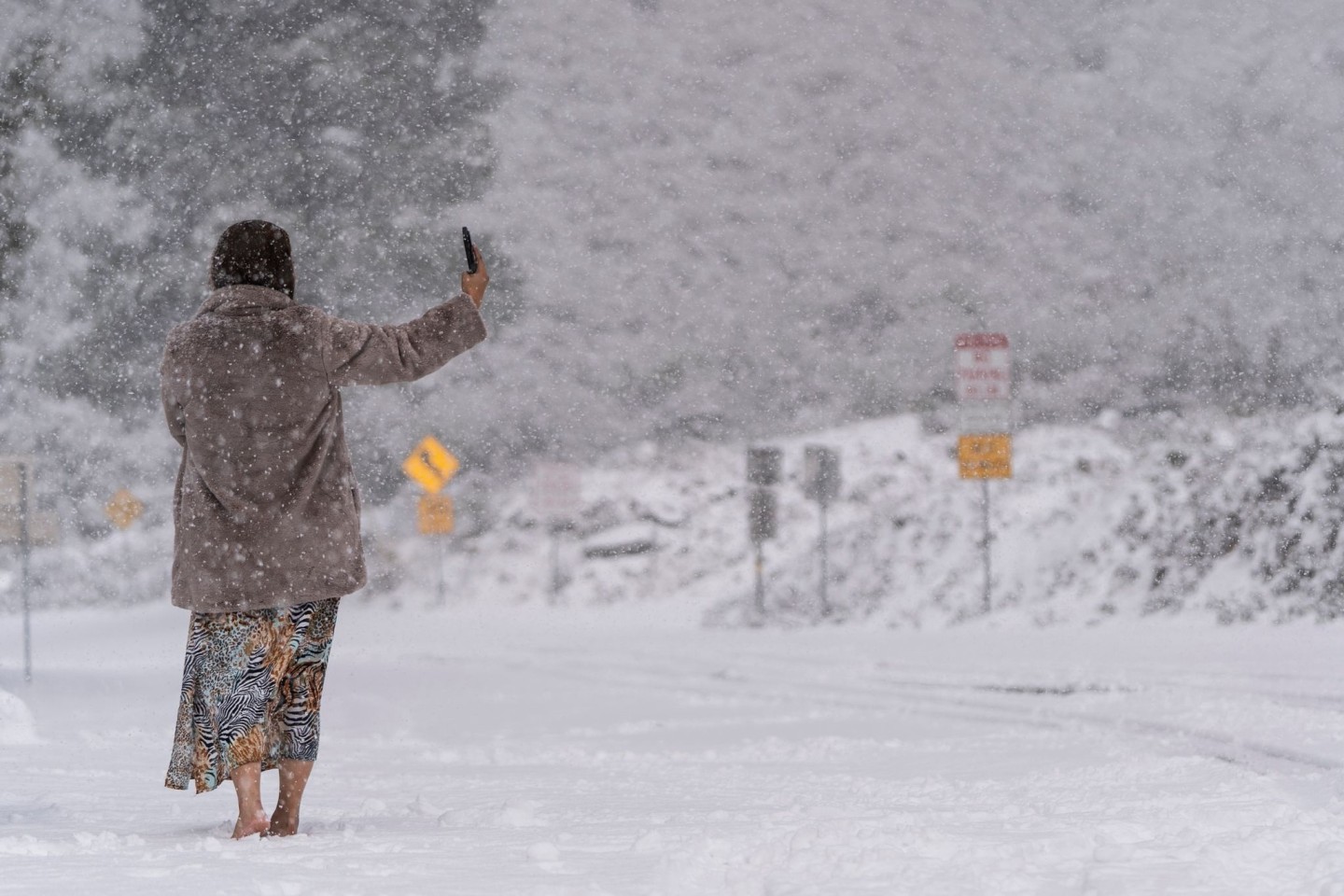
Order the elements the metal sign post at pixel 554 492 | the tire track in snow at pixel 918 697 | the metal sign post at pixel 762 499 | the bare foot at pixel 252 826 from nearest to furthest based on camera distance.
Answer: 1. the bare foot at pixel 252 826
2. the tire track in snow at pixel 918 697
3. the metal sign post at pixel 762 499
4. the metal sign post at pixel 554 492

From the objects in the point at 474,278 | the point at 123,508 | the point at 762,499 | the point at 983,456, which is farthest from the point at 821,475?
the point at 474,278

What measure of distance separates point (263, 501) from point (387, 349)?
521 millimetres

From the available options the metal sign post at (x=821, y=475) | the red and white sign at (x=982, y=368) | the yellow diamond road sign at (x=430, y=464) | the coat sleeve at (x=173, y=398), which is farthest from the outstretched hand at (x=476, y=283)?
the yellow diamond road sign at (x=430, y=464)

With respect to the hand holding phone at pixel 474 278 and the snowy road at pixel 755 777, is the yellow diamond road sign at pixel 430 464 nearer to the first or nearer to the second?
the snowy road at pixel 755 777

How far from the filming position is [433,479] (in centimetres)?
2867

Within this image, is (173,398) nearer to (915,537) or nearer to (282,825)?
(282,825)

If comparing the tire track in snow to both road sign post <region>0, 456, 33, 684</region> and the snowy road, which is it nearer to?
the snowy road

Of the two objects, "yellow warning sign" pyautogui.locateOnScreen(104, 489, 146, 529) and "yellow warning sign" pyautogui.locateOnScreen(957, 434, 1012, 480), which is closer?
"yellow warning sign" pyautogui.locateOnScreen(957, 434, 1012, 480)

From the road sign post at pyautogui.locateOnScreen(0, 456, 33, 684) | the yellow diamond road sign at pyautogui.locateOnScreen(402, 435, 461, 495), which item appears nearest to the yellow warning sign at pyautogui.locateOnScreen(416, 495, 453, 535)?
the yellow diamond road sign at pyautogui.locateOnScreen(402, 435, 461, 495)

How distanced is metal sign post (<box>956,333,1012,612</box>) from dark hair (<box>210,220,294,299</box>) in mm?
16078

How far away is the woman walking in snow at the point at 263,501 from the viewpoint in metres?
4.53

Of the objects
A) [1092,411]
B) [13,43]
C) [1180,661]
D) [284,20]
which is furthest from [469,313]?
[1092,411]

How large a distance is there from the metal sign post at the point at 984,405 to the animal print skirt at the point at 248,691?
52.7ft

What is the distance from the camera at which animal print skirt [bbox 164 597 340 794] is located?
4520mm
